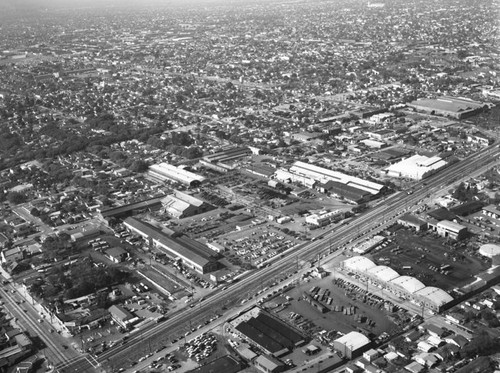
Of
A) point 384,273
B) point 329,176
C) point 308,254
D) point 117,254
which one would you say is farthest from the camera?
point 329,176

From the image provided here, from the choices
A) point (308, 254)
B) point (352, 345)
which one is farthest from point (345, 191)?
point (352, 345)

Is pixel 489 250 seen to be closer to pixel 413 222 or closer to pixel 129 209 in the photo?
pixel 413 222

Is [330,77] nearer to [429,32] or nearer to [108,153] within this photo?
[108,153]

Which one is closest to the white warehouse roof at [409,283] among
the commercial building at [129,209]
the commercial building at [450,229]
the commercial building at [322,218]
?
the commercial building at [450,229]

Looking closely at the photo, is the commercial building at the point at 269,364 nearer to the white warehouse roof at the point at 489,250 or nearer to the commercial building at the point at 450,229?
the white warehouse roof at the point at 489,250

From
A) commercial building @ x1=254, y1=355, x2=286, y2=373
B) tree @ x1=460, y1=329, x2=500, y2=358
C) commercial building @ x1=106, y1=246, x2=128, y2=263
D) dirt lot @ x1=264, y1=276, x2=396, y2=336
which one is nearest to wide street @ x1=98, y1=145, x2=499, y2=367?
dirt lot @ x1=264, y1=276, x2=396, y2=336

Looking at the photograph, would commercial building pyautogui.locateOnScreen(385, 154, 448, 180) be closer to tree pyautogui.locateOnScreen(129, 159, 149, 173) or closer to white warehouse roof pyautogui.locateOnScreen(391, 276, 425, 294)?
white warehouse roof pyautogui.locateOnScreen(391, 276, 425, 294)

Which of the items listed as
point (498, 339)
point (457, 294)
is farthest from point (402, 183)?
point (498, 339)
